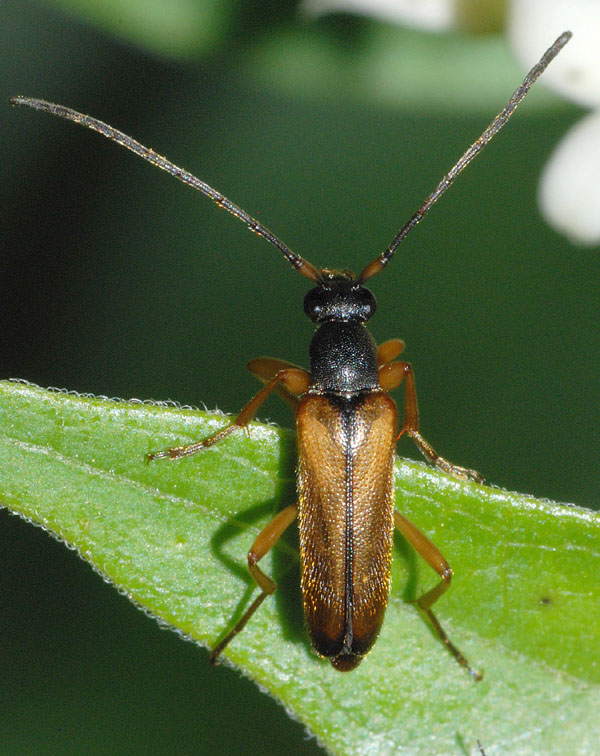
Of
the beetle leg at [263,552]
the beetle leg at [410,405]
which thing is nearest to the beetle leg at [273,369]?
the beetle leg at [410,405]

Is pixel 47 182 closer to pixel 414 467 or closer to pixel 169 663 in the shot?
pixel 169 663

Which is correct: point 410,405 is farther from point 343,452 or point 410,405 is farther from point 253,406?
point 253,406

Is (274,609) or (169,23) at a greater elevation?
(169,23)

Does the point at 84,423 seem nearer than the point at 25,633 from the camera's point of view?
Yes

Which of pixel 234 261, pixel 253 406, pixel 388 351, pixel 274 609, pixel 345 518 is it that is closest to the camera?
pixel 274 609

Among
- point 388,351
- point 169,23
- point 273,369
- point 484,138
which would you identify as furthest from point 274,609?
point 169,23

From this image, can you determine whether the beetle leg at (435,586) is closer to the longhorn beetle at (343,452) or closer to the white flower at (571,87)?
the longhorn beetle at (343,452)

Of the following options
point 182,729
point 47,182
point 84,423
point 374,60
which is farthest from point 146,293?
point 84,423
